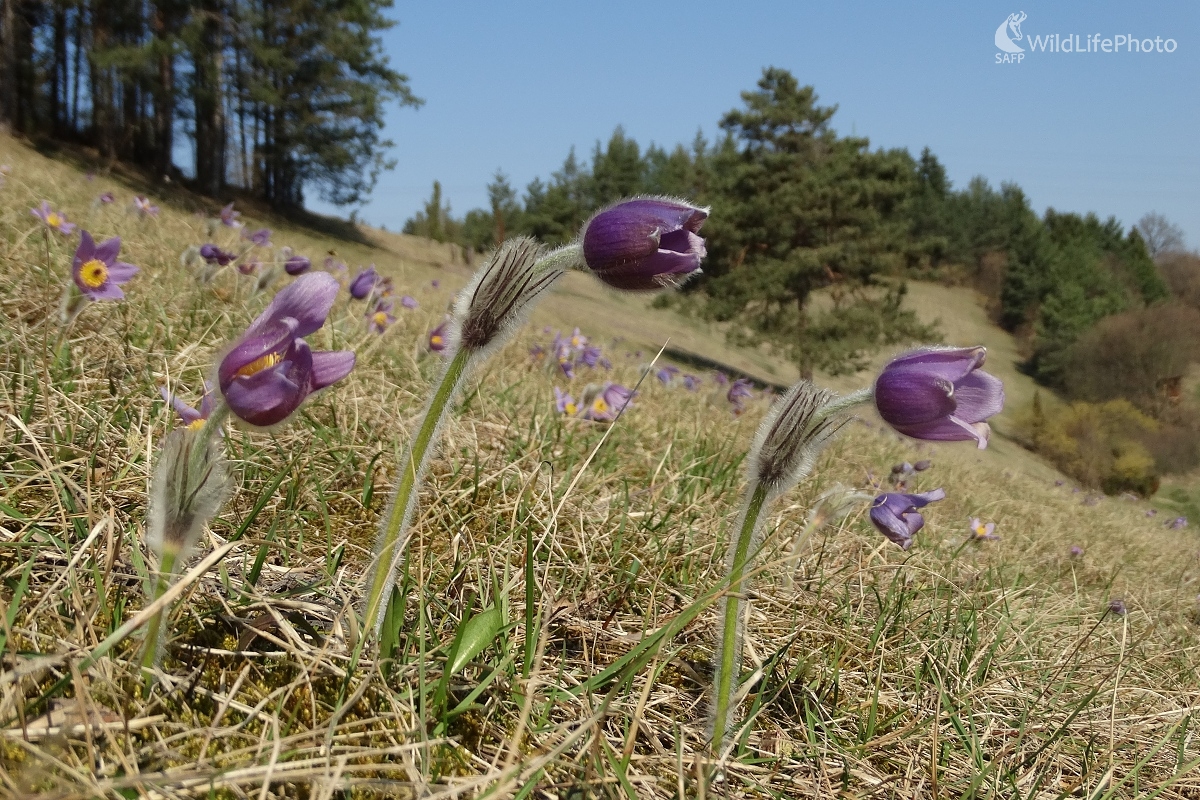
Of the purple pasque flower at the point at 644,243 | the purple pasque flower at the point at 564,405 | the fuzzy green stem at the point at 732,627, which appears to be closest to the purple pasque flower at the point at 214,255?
the purple pasque flower at the point at 564,405

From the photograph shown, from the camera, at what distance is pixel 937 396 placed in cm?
121

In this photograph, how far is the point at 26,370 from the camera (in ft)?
6.27

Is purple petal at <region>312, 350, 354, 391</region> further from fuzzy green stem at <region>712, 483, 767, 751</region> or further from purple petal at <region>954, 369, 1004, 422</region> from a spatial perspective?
purple petal at <region>954, 369, 1004, 422</region>

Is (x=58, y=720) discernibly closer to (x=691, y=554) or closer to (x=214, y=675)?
(x=214, y=675)

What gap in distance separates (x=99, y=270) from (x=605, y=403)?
5.76 feet

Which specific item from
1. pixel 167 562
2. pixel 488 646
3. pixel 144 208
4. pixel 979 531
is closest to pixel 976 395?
pixel 488 646

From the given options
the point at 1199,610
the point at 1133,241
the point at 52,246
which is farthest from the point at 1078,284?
the point at 52,246

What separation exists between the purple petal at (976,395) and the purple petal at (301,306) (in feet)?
3.25

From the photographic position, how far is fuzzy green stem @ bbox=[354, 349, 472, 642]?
121 centimetres

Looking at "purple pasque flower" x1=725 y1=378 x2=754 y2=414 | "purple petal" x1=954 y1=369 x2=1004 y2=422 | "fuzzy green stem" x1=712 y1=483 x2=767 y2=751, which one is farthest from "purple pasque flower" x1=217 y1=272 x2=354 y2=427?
"purple pasque flower" x1=725 y1=378 x2=754 y2=414

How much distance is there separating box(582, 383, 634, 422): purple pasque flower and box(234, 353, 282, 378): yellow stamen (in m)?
1.89

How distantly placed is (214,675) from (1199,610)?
4.00 m

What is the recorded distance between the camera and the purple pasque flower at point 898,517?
1870 millimetres

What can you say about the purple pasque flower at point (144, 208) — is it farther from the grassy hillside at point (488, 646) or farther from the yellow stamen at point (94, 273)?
the yellow stamen at point (94, 273)
